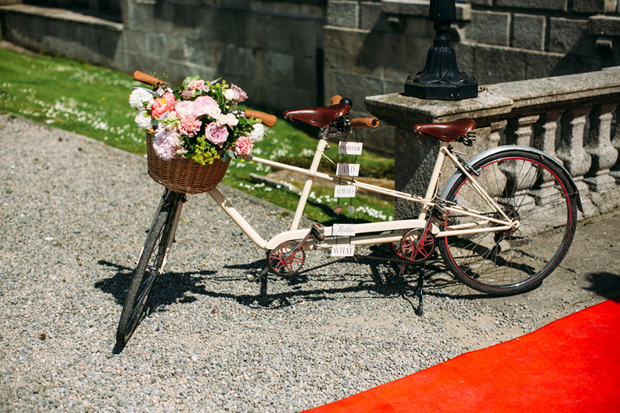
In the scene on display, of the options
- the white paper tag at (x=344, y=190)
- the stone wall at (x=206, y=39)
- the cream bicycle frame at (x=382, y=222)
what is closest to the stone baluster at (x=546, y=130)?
the cream bicycle frame at (x=382, y=222)

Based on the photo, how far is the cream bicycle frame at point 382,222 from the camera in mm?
4430

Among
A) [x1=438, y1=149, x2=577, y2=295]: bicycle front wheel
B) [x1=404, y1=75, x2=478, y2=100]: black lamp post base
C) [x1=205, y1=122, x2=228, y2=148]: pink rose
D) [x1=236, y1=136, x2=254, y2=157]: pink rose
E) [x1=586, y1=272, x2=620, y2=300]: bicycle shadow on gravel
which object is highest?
[x1=404, y1=75, x2=478, y2=100]: black lamp post base

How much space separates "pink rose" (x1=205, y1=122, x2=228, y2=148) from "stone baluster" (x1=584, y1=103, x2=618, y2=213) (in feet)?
10.8

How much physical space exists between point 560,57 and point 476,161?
3.46 meters

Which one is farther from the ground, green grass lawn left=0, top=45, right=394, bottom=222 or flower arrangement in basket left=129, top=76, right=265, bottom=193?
flower arrangement in basket left=129, top=76, right=265, bottom=193

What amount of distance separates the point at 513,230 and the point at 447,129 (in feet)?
2.91

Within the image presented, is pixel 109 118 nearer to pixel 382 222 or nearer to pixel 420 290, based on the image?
pixel 382 222

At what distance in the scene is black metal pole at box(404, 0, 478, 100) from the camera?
16.0ft

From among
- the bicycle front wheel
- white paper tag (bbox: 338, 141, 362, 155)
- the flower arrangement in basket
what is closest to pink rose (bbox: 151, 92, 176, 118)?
the flower arrangement in basket

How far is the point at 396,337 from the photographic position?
429 centimetres

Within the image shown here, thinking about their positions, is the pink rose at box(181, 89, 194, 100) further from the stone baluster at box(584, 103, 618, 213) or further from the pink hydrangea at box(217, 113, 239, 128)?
the stone baluster at box(584, 103, 618, 213)

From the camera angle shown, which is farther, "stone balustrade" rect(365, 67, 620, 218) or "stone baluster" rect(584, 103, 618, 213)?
"stone baluster" rect(584, 103, 618, 213)

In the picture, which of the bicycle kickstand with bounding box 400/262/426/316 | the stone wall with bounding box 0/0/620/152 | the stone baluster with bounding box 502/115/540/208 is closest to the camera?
the bicycle kickstand with bounding box 400/262/426/316

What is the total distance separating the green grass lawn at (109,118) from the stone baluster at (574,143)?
179cm
